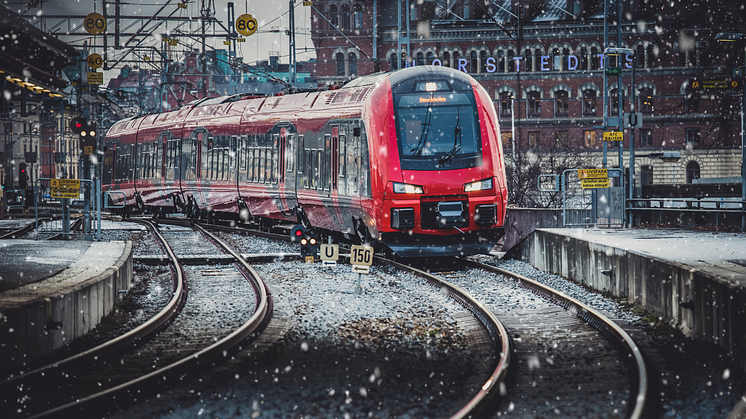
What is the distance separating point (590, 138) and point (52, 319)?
54.3 meters

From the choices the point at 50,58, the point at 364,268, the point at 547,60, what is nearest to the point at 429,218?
the point at 364,268

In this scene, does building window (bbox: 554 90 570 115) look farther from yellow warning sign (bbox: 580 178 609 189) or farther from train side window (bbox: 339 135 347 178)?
train side window (bbox: 339 135 347 178)

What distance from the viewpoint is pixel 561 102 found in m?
58.9

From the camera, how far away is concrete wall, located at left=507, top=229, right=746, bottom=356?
847 cm

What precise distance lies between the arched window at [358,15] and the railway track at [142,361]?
50.0 meters

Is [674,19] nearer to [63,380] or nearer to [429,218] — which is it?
[429,218]

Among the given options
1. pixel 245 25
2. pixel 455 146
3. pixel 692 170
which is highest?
pixel 245 25

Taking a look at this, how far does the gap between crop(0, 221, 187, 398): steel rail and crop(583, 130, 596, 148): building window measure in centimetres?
4985

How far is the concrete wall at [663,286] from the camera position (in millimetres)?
8469

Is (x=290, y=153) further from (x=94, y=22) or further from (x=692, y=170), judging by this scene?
(x=692, y=170)

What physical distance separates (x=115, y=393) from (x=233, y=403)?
98cm

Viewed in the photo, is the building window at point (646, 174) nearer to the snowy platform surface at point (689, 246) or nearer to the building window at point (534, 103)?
the building window at point (534, 103)

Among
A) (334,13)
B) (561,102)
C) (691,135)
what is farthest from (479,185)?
(691,135)

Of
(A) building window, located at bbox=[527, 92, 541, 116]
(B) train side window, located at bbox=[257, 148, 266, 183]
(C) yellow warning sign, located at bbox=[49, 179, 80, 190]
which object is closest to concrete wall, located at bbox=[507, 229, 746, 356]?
(B) train side window, located at bbox=[257, 148, 266, 183]
